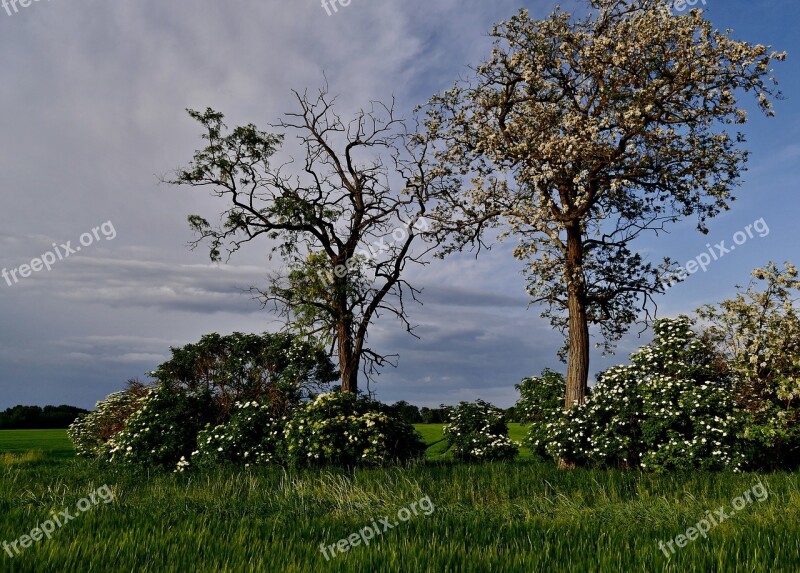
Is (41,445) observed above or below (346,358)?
below

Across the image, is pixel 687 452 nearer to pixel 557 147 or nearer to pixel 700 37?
pixel 557 147

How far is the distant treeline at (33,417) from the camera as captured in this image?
4294cm

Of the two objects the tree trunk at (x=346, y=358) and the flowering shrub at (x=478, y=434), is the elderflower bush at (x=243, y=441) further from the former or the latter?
the flowering shrub at (x=478, y=434)

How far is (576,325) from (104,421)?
16.6 meters

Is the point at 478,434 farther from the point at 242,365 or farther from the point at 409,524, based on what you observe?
the point at 409,524

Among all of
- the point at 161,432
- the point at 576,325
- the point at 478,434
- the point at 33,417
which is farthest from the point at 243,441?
the point at 33,417

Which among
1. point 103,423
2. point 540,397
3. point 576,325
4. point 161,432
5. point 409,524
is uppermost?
point 576,325

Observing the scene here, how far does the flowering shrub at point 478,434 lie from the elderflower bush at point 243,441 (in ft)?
18.7

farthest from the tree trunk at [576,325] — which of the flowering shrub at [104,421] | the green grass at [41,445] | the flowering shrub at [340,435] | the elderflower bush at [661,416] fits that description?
the green grass at [41,445]

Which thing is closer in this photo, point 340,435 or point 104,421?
point 340,435

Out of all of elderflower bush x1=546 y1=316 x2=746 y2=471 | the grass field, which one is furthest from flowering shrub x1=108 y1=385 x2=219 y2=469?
elderflower bush x1=546 y1=316 x2=746 y2=471

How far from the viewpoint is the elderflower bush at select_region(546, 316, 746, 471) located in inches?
573

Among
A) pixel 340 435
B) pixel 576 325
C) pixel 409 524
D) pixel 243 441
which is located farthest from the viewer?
pixel 576 325

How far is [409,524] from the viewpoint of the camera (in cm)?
803
